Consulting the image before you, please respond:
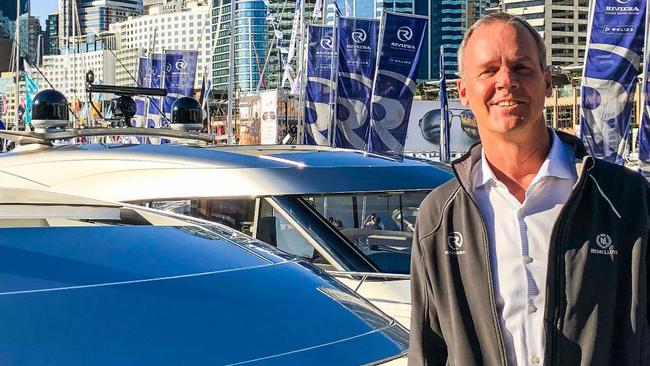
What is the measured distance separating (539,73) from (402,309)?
7.09 feet

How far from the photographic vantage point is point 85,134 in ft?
20.1

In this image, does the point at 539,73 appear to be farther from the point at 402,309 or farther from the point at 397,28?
the point at 397,28

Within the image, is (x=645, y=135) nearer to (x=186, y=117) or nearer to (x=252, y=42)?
(x=186, y=117)

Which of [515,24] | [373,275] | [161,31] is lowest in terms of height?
[373,275]

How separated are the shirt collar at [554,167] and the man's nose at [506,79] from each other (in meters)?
0.17

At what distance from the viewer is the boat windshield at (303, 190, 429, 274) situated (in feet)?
15.2

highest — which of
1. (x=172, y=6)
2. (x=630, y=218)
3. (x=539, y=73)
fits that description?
(x=172, y=6)

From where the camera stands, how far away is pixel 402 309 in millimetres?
3994

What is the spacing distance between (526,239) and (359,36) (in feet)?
69.9

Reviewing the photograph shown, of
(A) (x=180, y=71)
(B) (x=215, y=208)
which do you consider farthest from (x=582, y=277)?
(A) (x=180, y=71)

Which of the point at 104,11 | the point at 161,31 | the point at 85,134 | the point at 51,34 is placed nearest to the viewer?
the point at 85,134

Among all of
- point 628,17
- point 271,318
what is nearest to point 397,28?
point 628,17

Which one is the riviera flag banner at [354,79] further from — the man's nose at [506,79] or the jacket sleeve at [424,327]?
the man's nose at [506,79]

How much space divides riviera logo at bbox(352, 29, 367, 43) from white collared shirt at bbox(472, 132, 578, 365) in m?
21.2
